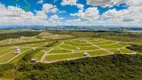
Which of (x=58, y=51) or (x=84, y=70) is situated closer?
(x=84, y=70)

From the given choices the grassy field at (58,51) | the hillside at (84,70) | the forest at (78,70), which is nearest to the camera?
the forest at (78,70)

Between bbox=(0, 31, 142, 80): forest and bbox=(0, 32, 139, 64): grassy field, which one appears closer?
bbox=(0, 31, 142, 80): forest

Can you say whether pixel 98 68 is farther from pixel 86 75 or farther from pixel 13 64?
pixel 13 64

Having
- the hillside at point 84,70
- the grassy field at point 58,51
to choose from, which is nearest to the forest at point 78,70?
the hillside at point 84,70

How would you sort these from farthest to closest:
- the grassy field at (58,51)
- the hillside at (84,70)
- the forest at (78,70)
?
the grassy field at (58,51), the hillside at (84,70), the forest at (78,70)

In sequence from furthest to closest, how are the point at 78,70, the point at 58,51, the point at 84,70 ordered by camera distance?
the point at 58,51 → the point at 84,70 → the point at 78,70

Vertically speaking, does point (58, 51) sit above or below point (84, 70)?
above

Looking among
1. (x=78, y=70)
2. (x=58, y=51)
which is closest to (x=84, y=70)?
(x=78, y=70)

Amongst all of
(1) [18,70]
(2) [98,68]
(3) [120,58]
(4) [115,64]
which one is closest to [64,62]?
(2) [98,68]

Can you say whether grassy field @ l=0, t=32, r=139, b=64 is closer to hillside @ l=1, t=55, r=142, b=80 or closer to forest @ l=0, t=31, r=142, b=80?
forest @ l=0, t=31, r=142, b=80

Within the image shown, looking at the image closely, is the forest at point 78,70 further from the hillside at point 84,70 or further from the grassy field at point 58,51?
the grassy field at point 58,51

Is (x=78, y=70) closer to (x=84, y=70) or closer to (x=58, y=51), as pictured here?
(x=84, y=70)

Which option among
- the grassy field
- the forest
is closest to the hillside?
the forest

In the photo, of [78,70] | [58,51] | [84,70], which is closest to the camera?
[78,70]
